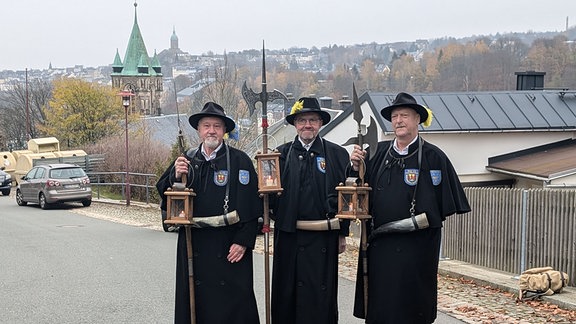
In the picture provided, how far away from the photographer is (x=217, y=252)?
19.9 feet

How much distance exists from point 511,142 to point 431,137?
2527 millimetres

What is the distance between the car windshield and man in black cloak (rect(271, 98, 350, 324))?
18100 millimetres

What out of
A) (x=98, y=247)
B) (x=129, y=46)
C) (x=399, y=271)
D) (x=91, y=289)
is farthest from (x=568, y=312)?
(x=129, y=46)

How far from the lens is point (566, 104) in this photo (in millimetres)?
21547

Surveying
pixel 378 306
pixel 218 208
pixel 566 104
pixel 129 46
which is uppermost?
pixel 129 46

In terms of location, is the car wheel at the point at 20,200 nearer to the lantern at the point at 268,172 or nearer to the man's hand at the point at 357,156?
the lantern at the point at 268,172

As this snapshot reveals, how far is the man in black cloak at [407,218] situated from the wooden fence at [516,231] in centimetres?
385

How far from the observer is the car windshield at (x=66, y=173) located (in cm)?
2305

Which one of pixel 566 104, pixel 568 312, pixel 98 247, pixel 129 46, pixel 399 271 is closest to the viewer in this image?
pixel 399 271

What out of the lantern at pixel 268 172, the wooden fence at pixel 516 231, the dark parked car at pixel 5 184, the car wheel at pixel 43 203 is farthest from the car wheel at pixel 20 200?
the lantern at pixel 268 172

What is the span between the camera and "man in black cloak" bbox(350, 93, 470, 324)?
575cm

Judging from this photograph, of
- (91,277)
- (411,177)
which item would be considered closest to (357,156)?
(411,177)

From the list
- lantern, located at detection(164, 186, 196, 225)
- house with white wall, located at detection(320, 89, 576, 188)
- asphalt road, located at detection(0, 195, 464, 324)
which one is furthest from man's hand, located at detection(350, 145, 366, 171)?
house with white wall, located at detection(320, 89, 576, 188)

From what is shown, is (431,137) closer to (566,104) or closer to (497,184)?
(497,184)
